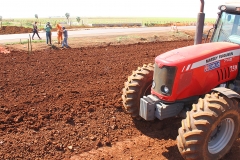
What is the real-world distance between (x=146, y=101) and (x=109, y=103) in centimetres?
236

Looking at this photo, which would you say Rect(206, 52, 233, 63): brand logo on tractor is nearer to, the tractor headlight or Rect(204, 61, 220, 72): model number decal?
Rect(204, 61, 220, 72): model number decal

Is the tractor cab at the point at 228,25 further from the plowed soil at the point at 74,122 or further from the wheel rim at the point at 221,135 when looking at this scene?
the plowed soil at the point at 74,122

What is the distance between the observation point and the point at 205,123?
4.39m

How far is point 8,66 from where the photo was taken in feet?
39.1

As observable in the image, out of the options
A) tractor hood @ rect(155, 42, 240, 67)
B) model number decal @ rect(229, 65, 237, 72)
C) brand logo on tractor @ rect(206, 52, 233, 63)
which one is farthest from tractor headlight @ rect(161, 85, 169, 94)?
model number decal @ rect(229, 65, 237, 72)

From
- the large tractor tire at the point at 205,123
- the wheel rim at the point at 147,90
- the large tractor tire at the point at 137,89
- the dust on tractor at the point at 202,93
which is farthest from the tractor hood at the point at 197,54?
the wheel rim at the point at 147,90

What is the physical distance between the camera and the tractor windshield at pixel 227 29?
581cm

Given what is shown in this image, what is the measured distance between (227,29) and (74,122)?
13.0 feet

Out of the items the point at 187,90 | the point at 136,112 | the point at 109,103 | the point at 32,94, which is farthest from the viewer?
the point at 32,94

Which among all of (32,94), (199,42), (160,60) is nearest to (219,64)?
(199,42)

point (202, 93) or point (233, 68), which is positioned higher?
point (233, 68)

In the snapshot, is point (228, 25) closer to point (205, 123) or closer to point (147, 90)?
point (147, 90)

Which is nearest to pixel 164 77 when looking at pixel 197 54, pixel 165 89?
pixel 165 89

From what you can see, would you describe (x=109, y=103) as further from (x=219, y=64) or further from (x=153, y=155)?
(x=219, y=64)
